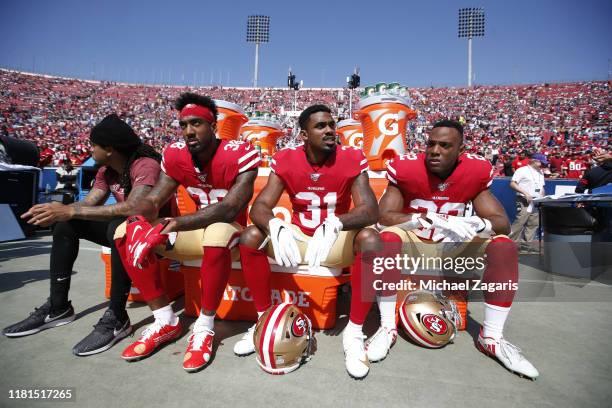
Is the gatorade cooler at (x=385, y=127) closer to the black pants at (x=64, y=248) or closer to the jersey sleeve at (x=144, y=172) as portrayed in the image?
the jersey sleeve at (x=144, y=172)

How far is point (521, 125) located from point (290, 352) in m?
29.4

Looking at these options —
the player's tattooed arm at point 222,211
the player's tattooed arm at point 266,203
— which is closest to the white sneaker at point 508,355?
the player's tattooed arm at point 266,203

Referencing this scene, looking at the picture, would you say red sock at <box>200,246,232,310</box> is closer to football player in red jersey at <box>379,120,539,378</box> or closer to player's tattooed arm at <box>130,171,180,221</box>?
player's tattooed arm at <box>130,171,180,221</box>

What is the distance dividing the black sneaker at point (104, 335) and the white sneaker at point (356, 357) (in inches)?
59.1

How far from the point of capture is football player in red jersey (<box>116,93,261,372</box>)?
6.91 ft

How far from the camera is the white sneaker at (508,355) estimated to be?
6.31ft

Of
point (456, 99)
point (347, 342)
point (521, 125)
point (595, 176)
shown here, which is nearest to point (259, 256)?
point (347, 342)

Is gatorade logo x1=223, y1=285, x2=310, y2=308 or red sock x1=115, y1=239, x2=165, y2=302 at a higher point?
red sock x1=115, y1=239, x2=165, y2=302

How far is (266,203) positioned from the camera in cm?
244

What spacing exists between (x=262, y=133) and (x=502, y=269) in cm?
575

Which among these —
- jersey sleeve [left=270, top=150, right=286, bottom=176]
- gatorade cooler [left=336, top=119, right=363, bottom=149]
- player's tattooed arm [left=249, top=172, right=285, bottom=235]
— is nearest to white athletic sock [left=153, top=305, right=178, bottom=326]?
player's tattooed arm [left=249, top=172, right=285, bottom=235]

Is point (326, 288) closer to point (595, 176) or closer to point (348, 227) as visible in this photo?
point (348, 227)

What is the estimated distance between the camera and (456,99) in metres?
32.2

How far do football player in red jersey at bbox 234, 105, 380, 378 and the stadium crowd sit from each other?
60.4ft
